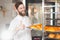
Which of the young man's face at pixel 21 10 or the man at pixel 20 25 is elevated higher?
the young man's face at pixel 21 10

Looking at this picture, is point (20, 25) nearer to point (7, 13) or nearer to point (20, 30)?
point (20, 30)

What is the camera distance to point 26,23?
2.25 meters

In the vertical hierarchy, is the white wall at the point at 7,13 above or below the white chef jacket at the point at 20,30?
above

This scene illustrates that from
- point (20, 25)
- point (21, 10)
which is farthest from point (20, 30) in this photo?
point (21, 10)

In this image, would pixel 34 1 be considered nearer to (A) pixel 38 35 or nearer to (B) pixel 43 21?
(B) pixel 43 21

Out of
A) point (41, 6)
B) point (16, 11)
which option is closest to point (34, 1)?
point (41, 6)

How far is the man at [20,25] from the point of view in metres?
2.24

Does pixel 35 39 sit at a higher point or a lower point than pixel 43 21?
lower

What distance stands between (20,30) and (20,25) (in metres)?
0.06

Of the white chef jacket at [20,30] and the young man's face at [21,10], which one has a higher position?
the young man's face at [21,10]

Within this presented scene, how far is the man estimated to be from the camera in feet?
7.34

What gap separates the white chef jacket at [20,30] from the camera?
224 cm

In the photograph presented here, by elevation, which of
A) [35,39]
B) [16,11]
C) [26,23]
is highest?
[16,11]

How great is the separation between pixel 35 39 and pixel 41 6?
1.31 feet
